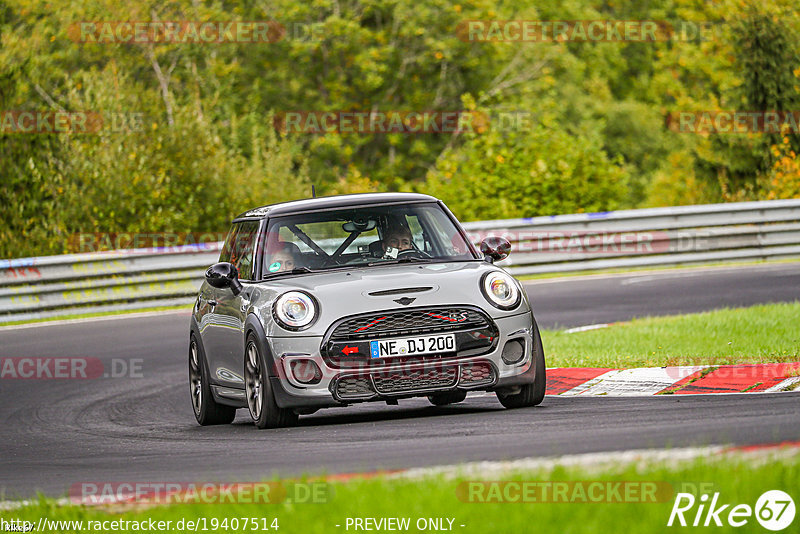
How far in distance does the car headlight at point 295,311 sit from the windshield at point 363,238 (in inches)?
32.4

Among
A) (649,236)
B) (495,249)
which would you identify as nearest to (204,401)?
(495,249)

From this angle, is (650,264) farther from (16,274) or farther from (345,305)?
(345,305)

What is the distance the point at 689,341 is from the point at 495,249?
317 cm

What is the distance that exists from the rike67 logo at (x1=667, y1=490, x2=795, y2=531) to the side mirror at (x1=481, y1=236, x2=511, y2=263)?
200 inches

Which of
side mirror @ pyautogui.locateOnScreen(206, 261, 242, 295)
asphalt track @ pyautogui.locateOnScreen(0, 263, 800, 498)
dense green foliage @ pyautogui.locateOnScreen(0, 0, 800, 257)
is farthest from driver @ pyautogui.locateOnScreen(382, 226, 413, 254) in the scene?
dense green foliage @ pyautogui.locateOnScreen(0, 0, 800, 257)

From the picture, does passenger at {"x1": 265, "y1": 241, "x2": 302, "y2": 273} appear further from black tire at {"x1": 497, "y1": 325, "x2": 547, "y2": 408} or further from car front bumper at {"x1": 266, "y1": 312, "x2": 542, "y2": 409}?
black tire at {"x1": 497, "y1": 325, "x2": 547, "y2": 408}

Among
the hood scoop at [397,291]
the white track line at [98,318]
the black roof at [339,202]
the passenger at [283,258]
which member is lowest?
the white track line at [98,318]

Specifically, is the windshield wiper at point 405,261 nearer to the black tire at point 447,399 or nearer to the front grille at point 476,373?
the black tire at point 447,399

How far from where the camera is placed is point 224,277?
998cm

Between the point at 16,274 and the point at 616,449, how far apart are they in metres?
14.9

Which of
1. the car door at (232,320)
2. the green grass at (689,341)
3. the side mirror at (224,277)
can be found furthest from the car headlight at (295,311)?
the green grass at (689,341)

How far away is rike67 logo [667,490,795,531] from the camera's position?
4.71m

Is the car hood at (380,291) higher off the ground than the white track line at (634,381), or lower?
higher

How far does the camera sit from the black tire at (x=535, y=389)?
9.31 metres
